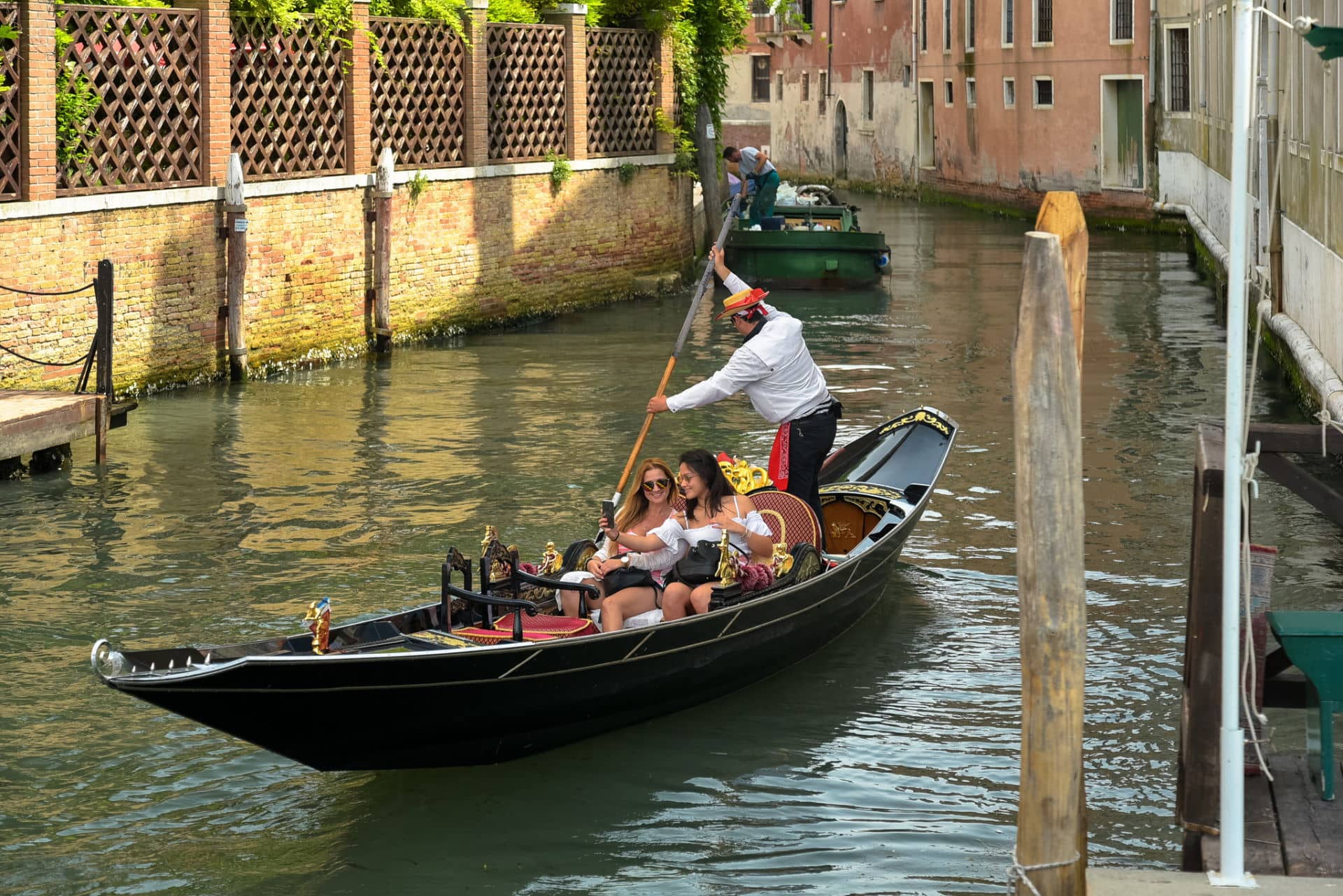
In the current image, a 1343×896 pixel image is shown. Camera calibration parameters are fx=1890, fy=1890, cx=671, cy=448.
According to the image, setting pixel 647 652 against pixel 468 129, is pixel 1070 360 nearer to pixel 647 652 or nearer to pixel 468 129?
pixel 647 652

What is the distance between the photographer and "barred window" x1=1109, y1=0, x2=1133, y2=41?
90.6 ft

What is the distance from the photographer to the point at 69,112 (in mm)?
11688

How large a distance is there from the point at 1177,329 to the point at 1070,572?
43.1 ft

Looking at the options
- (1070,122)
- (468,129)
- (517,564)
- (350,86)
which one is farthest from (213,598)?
(1070,122)

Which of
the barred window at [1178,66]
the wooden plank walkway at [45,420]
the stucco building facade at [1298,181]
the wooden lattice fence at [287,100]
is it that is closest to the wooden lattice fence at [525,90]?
the wooden lattice fence at [287,100]

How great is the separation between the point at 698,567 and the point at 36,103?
257 inches

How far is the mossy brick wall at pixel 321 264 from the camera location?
37.8 ft

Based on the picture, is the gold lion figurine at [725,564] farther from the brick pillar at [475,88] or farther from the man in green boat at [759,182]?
the man in green boat at [759,182]

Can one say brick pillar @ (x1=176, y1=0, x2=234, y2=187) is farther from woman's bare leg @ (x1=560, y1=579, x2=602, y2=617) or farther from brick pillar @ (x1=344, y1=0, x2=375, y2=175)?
woman's bare leg @ (x1=560, y1=579, x2=602, y2=617)

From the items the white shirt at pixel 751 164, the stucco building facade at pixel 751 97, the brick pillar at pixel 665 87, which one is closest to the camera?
the brick pillar at pixel 665 87

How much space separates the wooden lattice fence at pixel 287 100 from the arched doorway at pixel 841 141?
27.4 metres

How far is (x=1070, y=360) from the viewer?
13.8ft

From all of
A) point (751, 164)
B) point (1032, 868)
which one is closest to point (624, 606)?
point (1032, 868)

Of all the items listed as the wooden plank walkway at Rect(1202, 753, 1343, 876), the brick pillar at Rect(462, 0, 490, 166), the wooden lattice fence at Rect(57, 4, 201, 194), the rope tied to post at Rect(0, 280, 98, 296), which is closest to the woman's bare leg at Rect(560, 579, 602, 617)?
the wooden plank walkway at Rect(1202, 753, 1343, 876)
